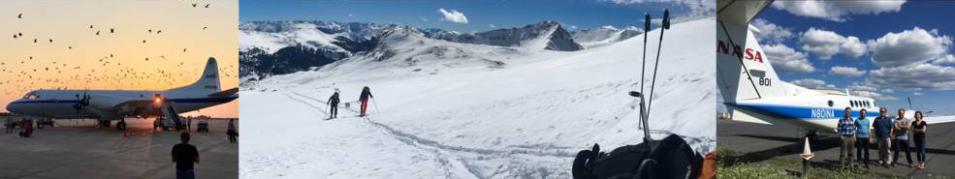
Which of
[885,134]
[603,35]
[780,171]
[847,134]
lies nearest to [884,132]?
[885,134]

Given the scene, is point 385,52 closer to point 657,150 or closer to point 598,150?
point 598,150

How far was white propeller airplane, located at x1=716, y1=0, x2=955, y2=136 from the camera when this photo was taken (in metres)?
5.28

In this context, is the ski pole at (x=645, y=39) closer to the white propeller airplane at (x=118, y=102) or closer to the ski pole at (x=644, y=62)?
the ski pole at (x=644, y=62)

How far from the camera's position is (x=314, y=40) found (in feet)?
9.61

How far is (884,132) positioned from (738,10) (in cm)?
225

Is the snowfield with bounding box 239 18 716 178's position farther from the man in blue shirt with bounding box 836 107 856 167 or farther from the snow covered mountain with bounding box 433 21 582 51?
the man in blue shirt with bounding box 836 107 856 167

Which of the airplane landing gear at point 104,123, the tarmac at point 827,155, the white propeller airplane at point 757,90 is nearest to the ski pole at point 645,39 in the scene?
the white propeller airplane at point 757,90

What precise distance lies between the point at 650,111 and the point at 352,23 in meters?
1.81

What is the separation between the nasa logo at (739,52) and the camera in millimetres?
5551

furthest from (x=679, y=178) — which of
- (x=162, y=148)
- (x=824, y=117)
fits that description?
(x=162, y=148)

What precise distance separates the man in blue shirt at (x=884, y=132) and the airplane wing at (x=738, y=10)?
1.93 metres

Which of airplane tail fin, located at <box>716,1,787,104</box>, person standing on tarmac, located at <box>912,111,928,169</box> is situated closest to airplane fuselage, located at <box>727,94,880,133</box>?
airplane tail fin, located at <box>716,1,787,104</box>

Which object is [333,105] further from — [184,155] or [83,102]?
[83,102]

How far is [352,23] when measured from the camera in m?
2.96
